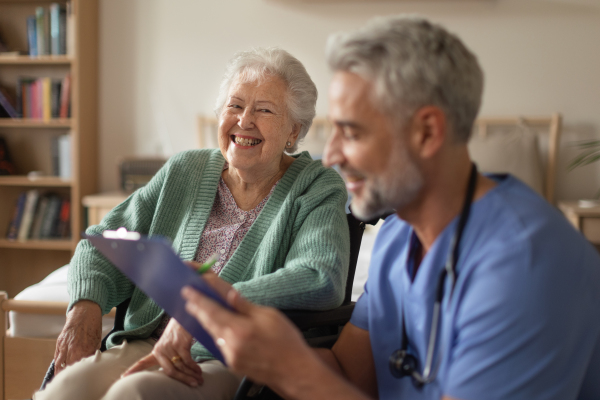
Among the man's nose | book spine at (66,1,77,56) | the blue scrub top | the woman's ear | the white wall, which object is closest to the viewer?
the blue scrub top

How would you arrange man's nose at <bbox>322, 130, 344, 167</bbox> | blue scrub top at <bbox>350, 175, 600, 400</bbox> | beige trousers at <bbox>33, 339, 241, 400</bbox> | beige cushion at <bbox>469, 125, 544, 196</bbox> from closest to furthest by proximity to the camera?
blue scrub top at <bbox>350, 175, 600, 400</bbox>, man's nose at <bbox>322, 130, 344, 167</bbox>, beige trousers at <bbox>33, 339, 241, 400</bbox>, beige cushion at <bbox>469, 125, 544, 196</bbox>

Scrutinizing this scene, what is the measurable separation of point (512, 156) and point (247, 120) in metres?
1.97

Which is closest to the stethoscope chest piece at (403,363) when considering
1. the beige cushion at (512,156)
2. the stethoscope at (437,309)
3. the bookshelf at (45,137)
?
the stethoscope at (437,309)

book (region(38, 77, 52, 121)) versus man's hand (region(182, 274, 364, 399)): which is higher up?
man's hand (region(182, 274, 364, 399))

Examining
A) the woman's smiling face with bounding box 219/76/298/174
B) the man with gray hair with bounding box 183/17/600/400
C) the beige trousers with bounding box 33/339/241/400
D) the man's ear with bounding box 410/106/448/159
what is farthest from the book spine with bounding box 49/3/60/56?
the man's ear with bounding box 410/106/448/159

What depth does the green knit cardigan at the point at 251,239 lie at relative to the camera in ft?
4.18

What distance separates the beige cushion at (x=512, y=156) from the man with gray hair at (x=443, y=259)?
86.8 inches

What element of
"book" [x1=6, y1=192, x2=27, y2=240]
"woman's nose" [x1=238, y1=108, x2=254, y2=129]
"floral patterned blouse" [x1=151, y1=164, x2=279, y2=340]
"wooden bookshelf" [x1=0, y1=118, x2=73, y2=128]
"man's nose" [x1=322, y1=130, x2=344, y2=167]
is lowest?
"book" [x1=6, y1=192, x2=27, y2=240]

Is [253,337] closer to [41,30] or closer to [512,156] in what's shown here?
[512,156]

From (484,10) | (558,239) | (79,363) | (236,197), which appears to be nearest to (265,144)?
(236,197)

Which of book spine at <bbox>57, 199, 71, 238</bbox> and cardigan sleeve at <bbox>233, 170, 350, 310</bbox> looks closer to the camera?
cardigan sleeve at <bbox>233, 170, 350, 310</bbox>

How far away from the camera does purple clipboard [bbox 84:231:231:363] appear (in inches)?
30.8

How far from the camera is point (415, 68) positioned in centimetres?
81

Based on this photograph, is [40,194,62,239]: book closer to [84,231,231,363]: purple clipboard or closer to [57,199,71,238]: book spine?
[57,199,71,238]: book spine
